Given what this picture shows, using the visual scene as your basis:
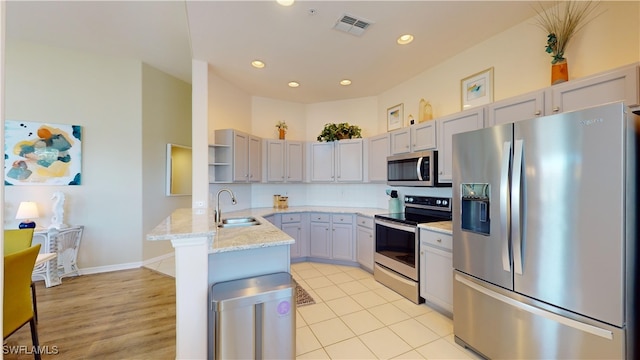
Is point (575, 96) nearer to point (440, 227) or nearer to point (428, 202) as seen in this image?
point (440, 227)

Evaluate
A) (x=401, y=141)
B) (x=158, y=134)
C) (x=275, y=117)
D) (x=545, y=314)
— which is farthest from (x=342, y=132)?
(x=545, y=314)

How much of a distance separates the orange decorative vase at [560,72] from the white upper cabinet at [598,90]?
14 cm

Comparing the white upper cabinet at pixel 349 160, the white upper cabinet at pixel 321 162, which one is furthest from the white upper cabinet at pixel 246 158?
the white upper cabinet at pixel 349 160

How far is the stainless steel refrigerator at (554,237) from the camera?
50.8 inches

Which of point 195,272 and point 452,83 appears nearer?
point 195,272

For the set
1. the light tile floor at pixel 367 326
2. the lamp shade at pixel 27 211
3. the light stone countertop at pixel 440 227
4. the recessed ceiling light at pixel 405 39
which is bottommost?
the light tile floor at pixel 367 326

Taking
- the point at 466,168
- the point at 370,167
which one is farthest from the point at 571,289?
the point at 370,167

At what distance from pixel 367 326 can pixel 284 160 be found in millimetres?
2835

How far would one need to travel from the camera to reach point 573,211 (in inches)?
55.7

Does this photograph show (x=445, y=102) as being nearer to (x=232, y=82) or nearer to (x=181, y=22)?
(x=232, y=82)

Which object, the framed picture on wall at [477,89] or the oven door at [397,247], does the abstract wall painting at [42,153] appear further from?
the framed picture on wall at [477,89]

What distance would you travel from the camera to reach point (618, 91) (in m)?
1.62

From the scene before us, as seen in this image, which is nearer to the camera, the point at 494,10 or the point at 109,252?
the point at 494,10

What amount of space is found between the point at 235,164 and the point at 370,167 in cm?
206
